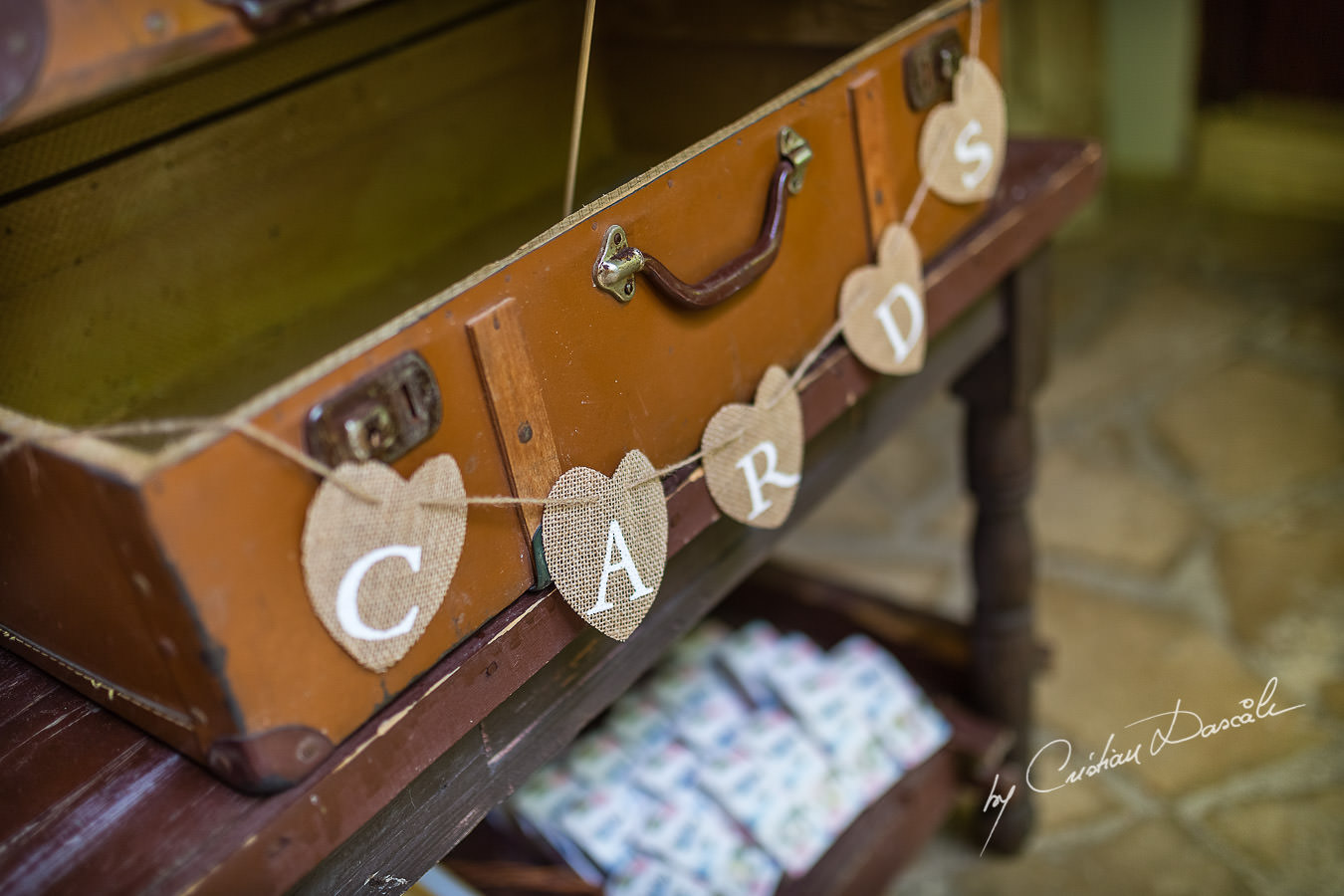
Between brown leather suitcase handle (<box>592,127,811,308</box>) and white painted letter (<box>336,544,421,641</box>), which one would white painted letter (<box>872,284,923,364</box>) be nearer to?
brown leather suitcase handle (<box>592,127,811,308</box>)

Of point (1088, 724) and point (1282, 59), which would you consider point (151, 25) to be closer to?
point (1088, 724)

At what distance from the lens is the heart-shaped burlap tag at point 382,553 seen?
597 mm

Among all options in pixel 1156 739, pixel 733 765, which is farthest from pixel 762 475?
pixel 1156 739

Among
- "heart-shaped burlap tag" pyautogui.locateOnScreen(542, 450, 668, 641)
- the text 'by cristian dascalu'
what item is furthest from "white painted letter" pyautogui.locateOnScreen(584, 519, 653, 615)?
the text 'by cristian dascalu'

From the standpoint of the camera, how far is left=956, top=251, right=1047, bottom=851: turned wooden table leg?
1315mm

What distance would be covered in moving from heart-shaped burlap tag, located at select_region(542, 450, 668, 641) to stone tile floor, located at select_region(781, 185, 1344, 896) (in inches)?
40.6

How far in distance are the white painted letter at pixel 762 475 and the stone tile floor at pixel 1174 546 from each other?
936mm

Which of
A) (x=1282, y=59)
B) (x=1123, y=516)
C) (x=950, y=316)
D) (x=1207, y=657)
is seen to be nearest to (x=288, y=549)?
(x=950, y=316)

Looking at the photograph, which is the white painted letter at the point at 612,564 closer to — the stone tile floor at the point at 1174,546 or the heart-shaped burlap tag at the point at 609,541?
the heart-shaped burlap tag at the point at 609,541

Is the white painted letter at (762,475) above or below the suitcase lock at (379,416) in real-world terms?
below

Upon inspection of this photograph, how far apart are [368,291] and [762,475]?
2.09 feet

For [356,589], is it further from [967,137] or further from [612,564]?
[967,137]

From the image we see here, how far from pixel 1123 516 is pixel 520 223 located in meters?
1.47

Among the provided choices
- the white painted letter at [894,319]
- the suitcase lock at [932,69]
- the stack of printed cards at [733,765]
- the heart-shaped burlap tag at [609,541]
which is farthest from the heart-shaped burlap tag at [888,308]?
the stack of printed cards at [733,765]
